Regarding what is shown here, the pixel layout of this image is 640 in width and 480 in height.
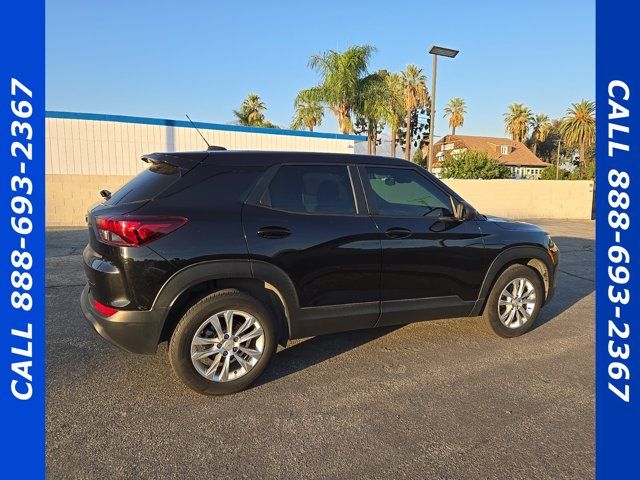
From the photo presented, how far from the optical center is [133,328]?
9.11 ft

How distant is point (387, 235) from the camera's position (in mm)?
3426

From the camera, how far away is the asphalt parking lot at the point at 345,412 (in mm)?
2301

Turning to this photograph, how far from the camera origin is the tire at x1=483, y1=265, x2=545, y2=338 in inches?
159

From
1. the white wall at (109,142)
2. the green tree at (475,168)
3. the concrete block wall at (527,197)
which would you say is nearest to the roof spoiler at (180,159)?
the white wall at (109,142)

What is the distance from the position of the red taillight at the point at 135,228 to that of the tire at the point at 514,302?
3128mm

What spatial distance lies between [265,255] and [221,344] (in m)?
0.74

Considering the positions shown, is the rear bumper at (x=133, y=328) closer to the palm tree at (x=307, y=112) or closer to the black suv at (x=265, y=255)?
the black suv at (x=265, y=255)

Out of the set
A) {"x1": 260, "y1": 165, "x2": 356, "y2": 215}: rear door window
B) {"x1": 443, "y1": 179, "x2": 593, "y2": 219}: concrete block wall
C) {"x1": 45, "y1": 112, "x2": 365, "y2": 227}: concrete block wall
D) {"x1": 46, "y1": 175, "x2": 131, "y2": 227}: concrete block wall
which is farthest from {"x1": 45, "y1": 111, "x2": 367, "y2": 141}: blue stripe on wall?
{"x1": 260, "y1": 165, "x2": 356, "y2": 215}: rear door window

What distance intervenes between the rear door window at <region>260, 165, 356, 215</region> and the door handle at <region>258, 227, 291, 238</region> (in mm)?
181

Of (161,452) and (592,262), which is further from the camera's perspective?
(592,262)

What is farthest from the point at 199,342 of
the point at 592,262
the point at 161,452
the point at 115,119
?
the point at 115,119

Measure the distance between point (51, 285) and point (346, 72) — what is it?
17.5 meters

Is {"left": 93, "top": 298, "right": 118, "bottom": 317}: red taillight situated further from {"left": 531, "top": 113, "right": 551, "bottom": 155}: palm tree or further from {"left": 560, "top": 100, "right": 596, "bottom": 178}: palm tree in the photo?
{"left": 531, "top": 113, "right": 551, "bottom": 155}: palm tree

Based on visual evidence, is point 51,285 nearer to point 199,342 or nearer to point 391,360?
point 199,342
